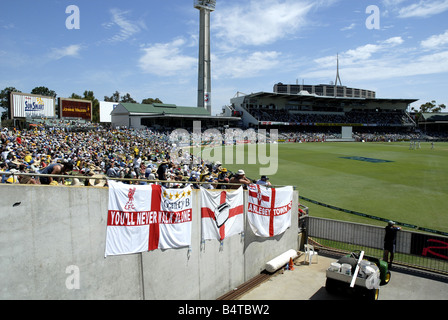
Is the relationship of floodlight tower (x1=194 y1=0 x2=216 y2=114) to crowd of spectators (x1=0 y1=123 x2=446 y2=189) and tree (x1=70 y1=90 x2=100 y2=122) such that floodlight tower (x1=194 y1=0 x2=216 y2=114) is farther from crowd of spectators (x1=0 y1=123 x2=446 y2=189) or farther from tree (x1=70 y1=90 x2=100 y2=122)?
tree (x1=70 y1=90 x2=100 y2=122)

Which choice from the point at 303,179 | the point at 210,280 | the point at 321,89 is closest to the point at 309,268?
the point at 210,280

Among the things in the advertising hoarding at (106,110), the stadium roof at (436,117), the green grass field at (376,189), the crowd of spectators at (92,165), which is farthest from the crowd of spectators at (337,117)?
the green grass field at (376,189)

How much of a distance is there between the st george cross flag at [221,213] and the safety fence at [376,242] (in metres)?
3.90

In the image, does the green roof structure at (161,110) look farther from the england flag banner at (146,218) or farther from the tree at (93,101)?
the england flag banner at (146,218)

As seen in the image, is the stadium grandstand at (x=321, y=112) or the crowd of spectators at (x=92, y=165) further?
the stadium grandstand at (x=321, y=112)

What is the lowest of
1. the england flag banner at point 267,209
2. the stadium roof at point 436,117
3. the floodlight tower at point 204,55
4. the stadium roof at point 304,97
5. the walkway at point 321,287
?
the walkway at point 321,287

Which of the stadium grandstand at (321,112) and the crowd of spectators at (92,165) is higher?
the stadium grandstand at (321,112)

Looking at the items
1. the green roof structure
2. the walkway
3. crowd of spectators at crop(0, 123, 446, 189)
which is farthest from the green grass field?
the green roof structure

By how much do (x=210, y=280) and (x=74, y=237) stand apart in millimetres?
3584

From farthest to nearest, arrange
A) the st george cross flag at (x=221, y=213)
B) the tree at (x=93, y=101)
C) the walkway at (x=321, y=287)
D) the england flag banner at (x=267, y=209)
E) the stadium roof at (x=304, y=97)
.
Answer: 1. the tree at (x=93, y=101)
2. the stadium roof at (x=304, y=97)
3. the england flag banner at (x=267, y=209)
4. the walkway at (x=321, y=287)
5. the st george cross flag at (x=221, y=213)

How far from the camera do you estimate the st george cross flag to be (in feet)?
23.3

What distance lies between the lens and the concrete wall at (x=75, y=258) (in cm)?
422

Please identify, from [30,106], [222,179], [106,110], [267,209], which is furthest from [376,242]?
[106,110]

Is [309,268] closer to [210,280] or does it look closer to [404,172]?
[210,280]
